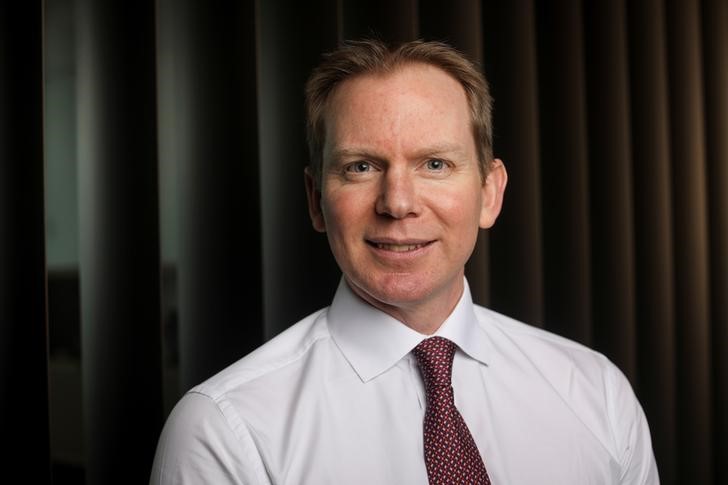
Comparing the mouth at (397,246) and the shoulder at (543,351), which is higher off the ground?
the mouth at (397,246)

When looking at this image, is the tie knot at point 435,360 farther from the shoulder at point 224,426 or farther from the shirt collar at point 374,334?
the shoulder at point 224,426

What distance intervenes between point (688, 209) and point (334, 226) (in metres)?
1.44

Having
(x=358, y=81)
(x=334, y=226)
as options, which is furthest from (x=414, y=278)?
(x=358, y=81)

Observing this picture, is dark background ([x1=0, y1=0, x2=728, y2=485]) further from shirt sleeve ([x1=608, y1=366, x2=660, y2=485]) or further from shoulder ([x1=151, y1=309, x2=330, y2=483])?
shirt sleeve ([x1=608, y1=366, x2=660, y2=485])

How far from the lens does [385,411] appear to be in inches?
47.8

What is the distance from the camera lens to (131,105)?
1329mm

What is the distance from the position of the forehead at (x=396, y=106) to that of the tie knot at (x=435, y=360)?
356 millimetres

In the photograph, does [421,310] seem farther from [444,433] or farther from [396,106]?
[396,106]

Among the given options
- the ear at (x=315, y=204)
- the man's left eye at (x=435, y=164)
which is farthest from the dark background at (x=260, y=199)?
the man's left eye at (x=435, y=164)

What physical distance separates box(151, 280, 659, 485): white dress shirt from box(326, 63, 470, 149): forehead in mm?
286

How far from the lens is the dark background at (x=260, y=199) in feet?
4.08

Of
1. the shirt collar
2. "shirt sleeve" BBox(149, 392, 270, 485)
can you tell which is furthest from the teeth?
"shirt sleeve" BBox(149, 392, 270, 485)

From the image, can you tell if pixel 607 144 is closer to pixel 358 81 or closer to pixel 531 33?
pixel 531 33

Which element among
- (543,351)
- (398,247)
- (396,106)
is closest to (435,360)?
(398,247)
